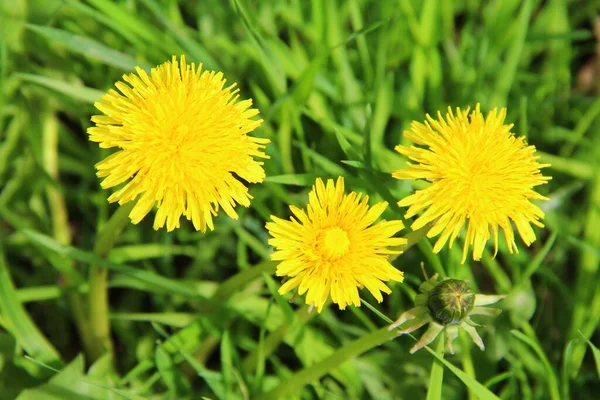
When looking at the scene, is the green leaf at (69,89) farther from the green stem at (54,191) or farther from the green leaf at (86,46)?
the green stem at (54,191)

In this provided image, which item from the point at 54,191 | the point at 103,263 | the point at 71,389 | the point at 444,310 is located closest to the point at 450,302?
the point at 444,310

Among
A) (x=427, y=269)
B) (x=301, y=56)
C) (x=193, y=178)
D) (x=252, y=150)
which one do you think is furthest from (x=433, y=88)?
(x=193, y=178)

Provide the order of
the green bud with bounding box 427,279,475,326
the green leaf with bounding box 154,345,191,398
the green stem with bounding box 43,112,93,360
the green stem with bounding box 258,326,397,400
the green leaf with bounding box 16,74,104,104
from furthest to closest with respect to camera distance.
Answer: the green stem with bounding box 43,112,93,360, the green leaf with bounding box 16,74,104,104, the green leaf with bounding box 154,345,191,398, the green stem with bounding box 258,326,397,400, the green bud with bounding box 427,279,475,326

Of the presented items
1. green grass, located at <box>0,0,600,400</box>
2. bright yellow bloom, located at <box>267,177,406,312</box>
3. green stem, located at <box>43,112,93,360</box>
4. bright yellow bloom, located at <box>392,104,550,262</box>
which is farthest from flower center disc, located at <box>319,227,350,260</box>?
green stem, located at <box>43,112,93,360</box>

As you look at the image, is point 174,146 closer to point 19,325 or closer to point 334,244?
point 334,244

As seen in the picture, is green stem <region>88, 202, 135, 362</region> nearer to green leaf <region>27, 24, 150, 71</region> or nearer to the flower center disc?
the flower center disc

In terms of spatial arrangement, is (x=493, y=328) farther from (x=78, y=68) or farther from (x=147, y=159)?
(x=78, y=68)
